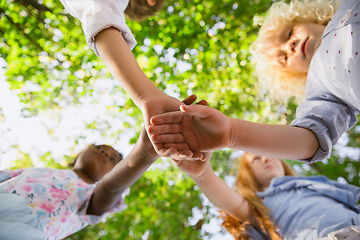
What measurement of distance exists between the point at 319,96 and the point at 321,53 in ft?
1.11

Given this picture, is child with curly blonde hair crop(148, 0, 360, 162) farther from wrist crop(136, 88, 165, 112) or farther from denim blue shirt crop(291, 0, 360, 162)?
wrist crop(136, 88, 165, 112)

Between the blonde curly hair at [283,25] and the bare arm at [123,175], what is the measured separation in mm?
2110

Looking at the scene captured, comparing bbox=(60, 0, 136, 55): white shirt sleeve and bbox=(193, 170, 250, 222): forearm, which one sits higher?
bbox=(60, 0, 136, 55): white shirt sleeve

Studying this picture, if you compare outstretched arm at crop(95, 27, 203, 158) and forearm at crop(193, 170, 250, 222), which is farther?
forearm at crop(193, 170, 250, 222)

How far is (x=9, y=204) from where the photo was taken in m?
1.42

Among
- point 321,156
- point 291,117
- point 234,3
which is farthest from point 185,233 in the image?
point 234,3

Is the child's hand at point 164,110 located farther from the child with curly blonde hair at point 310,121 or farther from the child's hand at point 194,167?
the child's hand at point 194,167

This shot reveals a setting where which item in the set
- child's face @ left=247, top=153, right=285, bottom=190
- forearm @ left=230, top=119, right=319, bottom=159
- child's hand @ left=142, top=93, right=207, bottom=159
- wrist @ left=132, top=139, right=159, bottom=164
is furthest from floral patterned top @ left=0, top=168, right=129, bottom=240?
child's face @ left=247, top=153, right=285, bottom=190

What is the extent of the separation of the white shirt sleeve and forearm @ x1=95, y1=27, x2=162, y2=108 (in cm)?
5

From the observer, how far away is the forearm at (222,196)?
1.76m

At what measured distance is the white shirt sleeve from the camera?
1.31 metres

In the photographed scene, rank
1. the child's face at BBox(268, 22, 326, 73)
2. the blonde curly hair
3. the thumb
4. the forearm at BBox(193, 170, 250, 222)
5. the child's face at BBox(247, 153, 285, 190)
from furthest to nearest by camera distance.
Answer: the child's face at BBox(247, 153, 285, 190)
the blonde curly hair
the child's face at BBox(268, 22, 326, 73)
the forearm at BBox(193, 170, 250, 222)
the thumb

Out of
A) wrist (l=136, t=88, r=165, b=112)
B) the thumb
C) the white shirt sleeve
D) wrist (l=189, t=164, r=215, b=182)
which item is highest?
the white shirt sleeve

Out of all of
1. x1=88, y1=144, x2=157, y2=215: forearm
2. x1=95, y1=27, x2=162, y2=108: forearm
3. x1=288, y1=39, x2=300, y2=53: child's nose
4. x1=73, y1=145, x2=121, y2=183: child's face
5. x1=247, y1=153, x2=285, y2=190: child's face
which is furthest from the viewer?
x1=247, y1=153, x2=285, y2=190: child's face
